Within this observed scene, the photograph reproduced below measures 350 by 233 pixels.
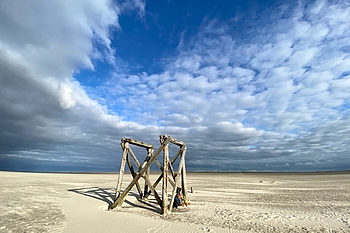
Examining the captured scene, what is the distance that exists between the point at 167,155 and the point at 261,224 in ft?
17.5

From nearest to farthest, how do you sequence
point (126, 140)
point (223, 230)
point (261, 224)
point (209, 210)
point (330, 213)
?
point (223, 230), point (261, 224), point (330, 213), point (209, 210), point (126, 140)

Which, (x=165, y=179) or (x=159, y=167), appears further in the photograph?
(x=159, y=167)

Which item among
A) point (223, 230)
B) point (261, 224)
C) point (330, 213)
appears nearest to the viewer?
point (223, 230)

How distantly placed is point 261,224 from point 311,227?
1.81 m

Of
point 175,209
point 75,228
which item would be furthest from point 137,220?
point 175,209

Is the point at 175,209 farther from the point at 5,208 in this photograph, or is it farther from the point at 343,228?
the point at 5,208

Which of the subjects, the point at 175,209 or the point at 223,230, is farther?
the point at 175,209

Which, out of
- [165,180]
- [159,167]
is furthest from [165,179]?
[159,167]

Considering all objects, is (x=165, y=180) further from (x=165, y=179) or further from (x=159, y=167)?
(x=159, y=167)

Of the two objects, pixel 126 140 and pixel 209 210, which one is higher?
pixel 126 140

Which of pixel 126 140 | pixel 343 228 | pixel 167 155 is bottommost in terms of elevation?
pixel 343 228

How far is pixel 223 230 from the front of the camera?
812cm

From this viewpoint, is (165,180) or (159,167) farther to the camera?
(159,167)

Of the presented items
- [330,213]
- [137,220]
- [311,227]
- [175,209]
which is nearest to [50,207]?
[137,220]
